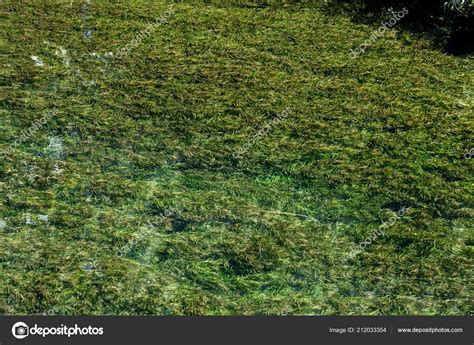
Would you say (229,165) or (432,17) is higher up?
(432,17)

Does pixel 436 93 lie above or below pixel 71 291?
above

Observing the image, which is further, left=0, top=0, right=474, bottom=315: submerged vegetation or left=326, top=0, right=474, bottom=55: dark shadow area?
left=326, top=0, right=474, bottom=55: dark shadow area

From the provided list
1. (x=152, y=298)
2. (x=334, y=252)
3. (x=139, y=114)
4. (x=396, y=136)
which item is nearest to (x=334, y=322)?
(x=334, y=252)

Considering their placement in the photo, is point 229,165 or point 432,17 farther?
point 432,17

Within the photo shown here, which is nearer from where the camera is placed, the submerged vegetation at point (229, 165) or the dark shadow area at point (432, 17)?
the submerged vegetation at point (229, 165)

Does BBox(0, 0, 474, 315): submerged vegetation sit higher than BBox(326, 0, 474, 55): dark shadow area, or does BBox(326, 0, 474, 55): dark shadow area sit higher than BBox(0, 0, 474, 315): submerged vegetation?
BBox(326, 0, 474, 55): dark shadow area

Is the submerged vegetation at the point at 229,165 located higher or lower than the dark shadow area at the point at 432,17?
lower

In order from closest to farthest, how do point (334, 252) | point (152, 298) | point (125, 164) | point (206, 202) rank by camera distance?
point (152, 298) → point (334, 252) → point (206, 202) → point (125, 164)

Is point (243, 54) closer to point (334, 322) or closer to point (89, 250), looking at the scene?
point (89, 250)
